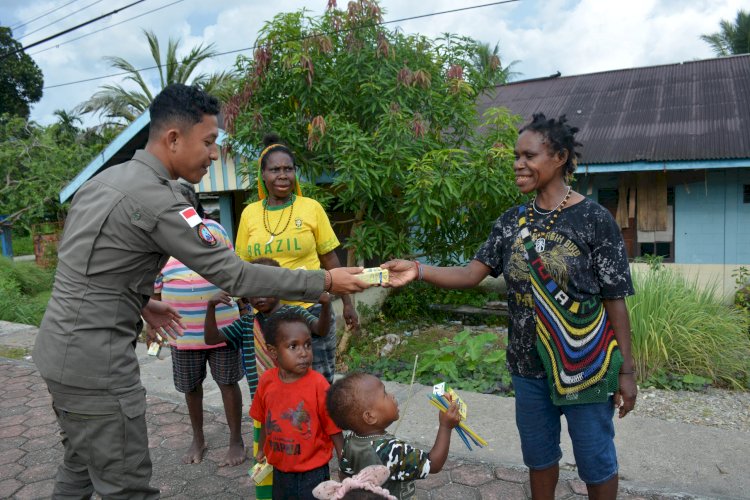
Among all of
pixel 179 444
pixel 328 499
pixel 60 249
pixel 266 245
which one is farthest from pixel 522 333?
pixel 179 444

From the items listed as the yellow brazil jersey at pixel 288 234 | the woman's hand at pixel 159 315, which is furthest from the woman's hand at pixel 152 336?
the yellow brazil jersey at pixel 288 234

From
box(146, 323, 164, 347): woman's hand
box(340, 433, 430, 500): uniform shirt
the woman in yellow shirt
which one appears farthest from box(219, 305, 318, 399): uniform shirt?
box(340, 433, 430, 500): uniform shirt

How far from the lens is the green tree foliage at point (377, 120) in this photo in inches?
209

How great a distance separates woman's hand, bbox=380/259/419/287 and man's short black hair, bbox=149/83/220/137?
119 centimetres

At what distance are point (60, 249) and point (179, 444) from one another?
96.0 inches

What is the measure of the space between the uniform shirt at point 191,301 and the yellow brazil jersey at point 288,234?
21 cm

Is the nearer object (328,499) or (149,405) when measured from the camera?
(328,499)

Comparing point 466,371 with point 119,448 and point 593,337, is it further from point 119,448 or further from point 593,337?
point 119,448

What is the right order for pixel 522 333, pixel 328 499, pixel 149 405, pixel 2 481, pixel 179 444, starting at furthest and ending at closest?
1. pixel 149 405
2. pixel 179 444
3. pixel 2 481
4. pixel 522 333
5. pixel 328 499

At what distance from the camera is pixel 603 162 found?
878cm

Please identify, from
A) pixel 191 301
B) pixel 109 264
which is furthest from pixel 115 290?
pixel 191 301

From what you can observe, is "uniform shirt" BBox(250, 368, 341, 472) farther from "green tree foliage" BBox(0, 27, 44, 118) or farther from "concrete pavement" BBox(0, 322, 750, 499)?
"green tree foliage" BBox(0, 27, 44, 118)

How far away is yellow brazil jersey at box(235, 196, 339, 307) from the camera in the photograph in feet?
10.8

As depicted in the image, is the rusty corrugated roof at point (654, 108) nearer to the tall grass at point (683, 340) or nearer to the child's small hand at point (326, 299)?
the tall grass at point (683, 340)
